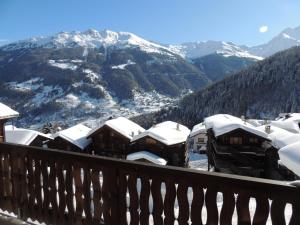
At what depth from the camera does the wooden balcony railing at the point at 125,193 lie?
3061 mm

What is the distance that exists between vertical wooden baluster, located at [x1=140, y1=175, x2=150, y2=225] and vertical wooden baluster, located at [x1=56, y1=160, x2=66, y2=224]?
1172 millimetres

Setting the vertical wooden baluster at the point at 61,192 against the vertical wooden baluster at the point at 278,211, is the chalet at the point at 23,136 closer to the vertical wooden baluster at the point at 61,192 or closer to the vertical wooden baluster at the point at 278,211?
the vertical wooden baluster at the point at 61,192

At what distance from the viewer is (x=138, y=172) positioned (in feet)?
12.6

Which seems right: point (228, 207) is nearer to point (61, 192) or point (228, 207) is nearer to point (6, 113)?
point (61, 192)

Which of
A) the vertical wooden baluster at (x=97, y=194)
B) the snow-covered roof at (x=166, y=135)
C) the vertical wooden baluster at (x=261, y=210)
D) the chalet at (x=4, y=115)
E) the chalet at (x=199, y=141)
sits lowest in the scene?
the chalet at (x=199, y=141)

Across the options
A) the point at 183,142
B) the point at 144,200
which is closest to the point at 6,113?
the point at 144,200

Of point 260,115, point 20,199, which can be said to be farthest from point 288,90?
point 20,199

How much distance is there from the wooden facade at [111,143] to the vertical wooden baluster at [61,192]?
31472 millimetres

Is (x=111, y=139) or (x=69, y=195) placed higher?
(x=69, y=195)

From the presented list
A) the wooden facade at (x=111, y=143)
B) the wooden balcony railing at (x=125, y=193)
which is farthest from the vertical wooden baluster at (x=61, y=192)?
the wooden facade at (x=111, y=143)

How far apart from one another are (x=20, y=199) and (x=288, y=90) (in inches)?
4479

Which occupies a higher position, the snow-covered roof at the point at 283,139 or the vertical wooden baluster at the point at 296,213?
the vertical wooden baluster at the point at 296,213

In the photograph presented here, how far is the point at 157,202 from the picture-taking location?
3.71m

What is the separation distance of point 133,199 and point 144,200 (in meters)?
0.13
